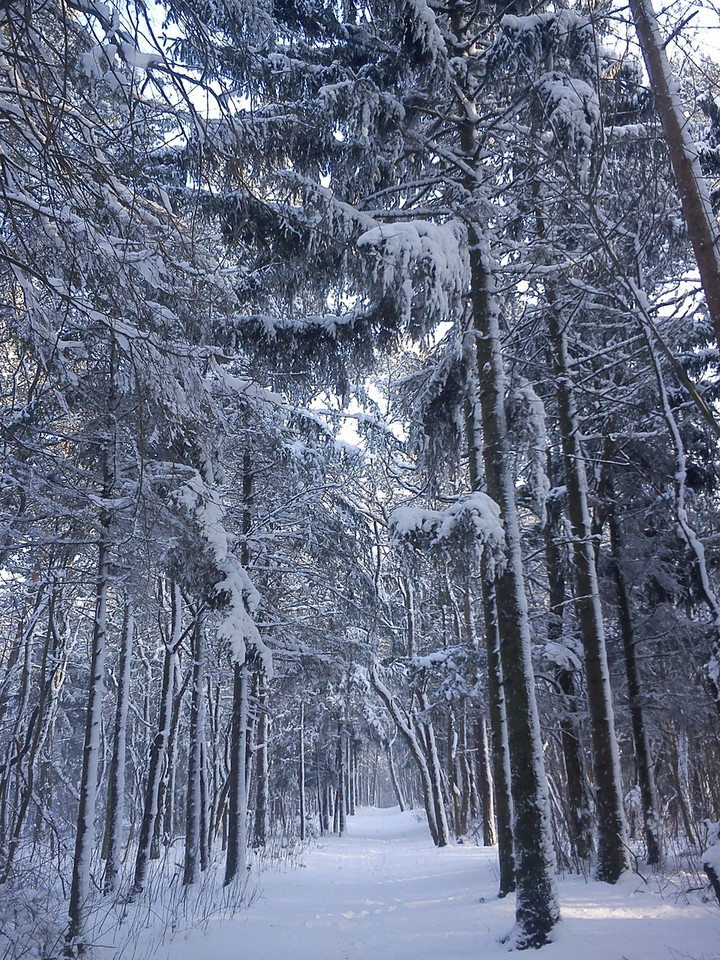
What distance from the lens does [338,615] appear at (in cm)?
1311

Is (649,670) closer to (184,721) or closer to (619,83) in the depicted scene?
(619,83)

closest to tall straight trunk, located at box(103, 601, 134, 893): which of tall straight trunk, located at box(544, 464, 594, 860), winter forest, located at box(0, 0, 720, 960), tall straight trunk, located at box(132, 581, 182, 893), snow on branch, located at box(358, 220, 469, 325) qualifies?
winter forest, located at box(0, 0, 720, 960)

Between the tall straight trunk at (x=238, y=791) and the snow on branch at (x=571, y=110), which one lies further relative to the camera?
the tall straight trunk at (x=238, y=791)

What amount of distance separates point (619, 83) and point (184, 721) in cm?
3088

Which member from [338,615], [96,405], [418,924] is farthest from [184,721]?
[96,405]

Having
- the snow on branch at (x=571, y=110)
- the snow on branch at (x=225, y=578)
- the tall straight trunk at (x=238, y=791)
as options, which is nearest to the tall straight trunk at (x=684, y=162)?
the snow on branch at (x=571, y=110)

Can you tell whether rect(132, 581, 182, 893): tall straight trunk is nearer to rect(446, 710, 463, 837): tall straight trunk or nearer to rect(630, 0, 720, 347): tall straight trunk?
rect(630, 0, 720, 347): tall straight trunk

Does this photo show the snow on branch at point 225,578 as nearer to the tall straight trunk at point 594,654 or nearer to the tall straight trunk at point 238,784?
the tall straight trunk at point 238,784

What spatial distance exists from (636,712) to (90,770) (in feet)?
27.2

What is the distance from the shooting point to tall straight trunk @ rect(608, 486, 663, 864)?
29.6 feet

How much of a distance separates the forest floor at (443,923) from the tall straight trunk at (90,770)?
914mm

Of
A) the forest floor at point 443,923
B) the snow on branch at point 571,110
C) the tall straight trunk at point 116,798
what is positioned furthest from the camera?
the tall straight trunk at point 116,798

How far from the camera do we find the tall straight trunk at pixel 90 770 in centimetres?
712

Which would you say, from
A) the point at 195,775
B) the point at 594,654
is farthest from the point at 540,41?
the point at 195,775
